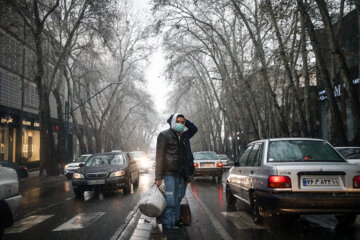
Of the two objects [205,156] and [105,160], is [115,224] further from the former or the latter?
[205,156]

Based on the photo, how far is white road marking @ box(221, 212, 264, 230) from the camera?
6.04 meters

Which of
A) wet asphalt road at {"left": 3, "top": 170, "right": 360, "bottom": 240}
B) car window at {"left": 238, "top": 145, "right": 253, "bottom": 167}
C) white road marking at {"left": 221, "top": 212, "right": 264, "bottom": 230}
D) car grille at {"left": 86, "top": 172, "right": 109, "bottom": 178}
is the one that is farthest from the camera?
car grille at {"left": 86, "top": 172, "right": 109, "bottom": 178}

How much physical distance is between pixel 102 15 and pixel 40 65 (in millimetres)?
4784

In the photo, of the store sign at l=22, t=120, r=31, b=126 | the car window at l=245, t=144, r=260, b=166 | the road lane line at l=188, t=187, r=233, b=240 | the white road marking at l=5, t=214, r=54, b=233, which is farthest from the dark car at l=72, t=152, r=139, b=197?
the store sign at l=22, t=120, r=31, b=126

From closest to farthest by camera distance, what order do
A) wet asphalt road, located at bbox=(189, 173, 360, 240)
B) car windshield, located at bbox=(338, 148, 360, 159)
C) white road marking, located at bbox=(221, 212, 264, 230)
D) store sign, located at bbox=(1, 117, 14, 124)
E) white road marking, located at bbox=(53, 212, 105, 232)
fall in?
wet asphalt road, located at bbox=(189, 173, 360, 240), white road marking, located at bbox=(221, 212, 264, 230), white road marking, located at bbox=(53, 212, 105, 232), car windshield, located at bbox=(338, 148, 360, 159), store sign, located at bbox=(1, 117, 14, 124)

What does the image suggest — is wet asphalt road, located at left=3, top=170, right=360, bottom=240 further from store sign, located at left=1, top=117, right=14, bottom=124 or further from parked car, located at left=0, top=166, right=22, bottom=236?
store sign, located at left=1, top=117, right=14, bottom=124

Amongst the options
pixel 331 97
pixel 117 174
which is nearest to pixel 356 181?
pixel 117 174

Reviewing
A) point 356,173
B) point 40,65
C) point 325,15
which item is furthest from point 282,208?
point 40,65

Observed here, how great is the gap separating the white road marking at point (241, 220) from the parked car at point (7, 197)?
3536mm

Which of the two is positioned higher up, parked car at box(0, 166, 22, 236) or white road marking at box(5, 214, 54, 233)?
parked car at box(0, 166, 22, 236)

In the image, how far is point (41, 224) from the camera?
6602 mm

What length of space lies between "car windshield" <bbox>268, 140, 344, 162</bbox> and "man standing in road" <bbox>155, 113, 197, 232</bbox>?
5.01 feet

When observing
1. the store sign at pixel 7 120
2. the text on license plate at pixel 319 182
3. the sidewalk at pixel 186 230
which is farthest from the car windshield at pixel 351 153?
the store sign at pixel 7 120

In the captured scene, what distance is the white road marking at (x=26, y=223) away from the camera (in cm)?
613
